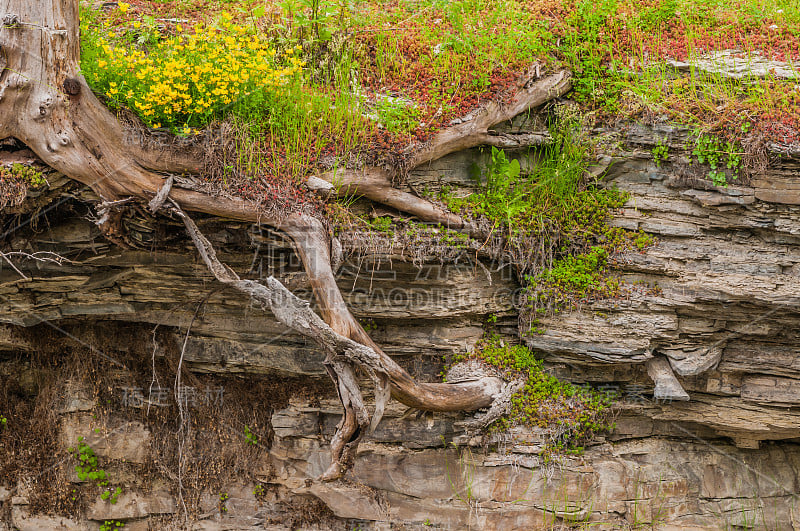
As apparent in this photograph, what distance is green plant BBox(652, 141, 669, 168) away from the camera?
6.33 metres

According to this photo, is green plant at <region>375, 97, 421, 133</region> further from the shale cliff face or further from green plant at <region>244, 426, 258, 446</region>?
green plant at <region>244, 426, 258, 446</region>

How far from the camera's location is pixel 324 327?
524 cm

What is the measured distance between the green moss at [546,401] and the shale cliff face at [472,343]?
0.53 ft

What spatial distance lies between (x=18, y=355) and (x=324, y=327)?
506 cm

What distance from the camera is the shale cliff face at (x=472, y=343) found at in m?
6.22

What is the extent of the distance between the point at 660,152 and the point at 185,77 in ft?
15.6

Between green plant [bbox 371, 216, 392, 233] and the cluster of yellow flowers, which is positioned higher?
the cluster of yellow flowers

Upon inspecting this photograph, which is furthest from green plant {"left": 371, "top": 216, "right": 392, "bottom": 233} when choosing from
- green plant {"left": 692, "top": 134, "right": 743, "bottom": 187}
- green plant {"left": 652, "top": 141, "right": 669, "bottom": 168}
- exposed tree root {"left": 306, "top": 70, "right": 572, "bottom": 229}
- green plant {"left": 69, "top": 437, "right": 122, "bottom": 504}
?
green plant {"left": 69, "top": 437, "right": 122, "bottom": 504}

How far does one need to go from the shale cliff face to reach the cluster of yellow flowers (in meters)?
1.03

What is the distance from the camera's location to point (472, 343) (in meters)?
6.83

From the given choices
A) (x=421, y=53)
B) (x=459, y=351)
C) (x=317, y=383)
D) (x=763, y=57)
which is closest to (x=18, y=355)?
(x=317, y=383)

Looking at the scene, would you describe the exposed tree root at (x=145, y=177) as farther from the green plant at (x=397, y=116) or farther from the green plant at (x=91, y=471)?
the green plant at (x=91, y=471)

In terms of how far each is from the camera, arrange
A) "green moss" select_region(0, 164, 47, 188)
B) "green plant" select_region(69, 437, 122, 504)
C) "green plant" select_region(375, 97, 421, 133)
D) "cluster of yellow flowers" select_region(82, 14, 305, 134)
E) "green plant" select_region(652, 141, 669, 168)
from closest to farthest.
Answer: "green moss" select_region(0, 164, 47, 188)
"cluster of yellow flowers" select_region(82, 14, 305, 134)
"green plant" select_region(375, 97, 421, 133)
"green plant" select_region(652, 141, 669, 168)
"green plant" select_region(69, 437, 122, 504)

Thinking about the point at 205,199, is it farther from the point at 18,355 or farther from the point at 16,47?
the point at 18,355
